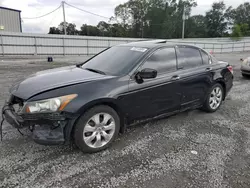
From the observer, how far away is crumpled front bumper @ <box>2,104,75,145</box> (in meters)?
2.37

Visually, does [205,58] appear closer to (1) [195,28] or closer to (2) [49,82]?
(2) [49,82]

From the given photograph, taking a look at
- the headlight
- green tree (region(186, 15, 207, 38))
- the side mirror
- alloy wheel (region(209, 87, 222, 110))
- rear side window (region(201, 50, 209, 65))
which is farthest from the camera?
green tree (region(186, 15, 207, 38))

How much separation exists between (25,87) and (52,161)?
107cm

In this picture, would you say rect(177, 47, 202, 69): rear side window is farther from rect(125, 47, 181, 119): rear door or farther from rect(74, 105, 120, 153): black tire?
rect(74, 105, 120, 153): black tire

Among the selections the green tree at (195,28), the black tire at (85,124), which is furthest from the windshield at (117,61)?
the green tree at (195,28)

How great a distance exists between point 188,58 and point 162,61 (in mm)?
748

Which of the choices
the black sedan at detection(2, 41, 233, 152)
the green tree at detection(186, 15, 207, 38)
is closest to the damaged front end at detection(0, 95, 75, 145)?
the black sedan at detection(2, 41, 233, 152)

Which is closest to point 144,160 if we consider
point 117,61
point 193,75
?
point 117,61

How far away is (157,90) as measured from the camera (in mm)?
3203

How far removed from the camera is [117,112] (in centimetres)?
286

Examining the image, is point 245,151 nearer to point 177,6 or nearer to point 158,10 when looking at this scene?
point 158,10

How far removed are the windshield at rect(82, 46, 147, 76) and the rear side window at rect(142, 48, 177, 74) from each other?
190 mm

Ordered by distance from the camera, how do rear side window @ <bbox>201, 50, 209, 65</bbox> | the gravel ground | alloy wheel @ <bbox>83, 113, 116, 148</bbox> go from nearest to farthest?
the gravel ground
alloy wheel @ <bbox>83, 113, 116, 148</bbox>
rear side window @ <bbox>201, 50, 209, 65</bbox>

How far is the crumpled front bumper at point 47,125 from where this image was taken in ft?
7.77
